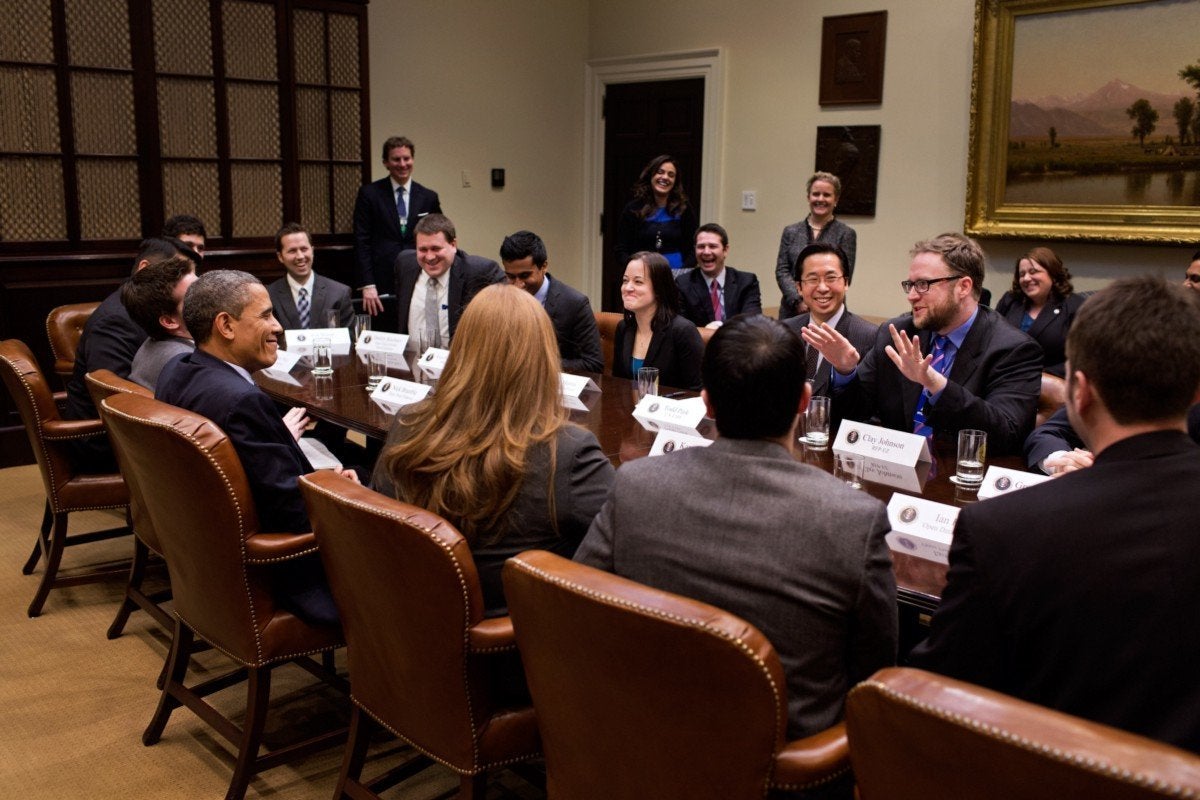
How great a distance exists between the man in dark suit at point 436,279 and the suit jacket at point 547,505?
2.72 meters

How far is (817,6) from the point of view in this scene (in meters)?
6.88

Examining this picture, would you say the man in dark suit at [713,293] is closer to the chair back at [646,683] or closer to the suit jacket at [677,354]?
the suit jacket at [677,354]

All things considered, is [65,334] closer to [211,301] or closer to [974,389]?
[211,301]

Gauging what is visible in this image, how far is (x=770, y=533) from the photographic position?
59.3 inches

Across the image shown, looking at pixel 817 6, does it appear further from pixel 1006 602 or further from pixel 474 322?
pixel 1006 602

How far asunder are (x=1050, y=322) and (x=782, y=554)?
442cm

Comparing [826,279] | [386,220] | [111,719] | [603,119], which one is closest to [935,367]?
[826,279]

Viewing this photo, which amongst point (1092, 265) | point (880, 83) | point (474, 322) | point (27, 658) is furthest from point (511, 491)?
point (880, 83)

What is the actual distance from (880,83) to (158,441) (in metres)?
5.56

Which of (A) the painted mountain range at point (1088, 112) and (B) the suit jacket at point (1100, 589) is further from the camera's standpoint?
(A) the painted mountain range at point (1088, 112)

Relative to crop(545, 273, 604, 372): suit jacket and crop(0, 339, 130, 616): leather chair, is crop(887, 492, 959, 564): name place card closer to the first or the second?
crop(545, 273, 604, 372): suit jacket

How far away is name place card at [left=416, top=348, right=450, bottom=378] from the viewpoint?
3787 mm

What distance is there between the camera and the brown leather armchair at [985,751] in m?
0.96

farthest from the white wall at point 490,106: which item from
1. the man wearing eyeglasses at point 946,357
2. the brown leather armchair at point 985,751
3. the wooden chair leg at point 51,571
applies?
the brown leather armchair at point 985,751
